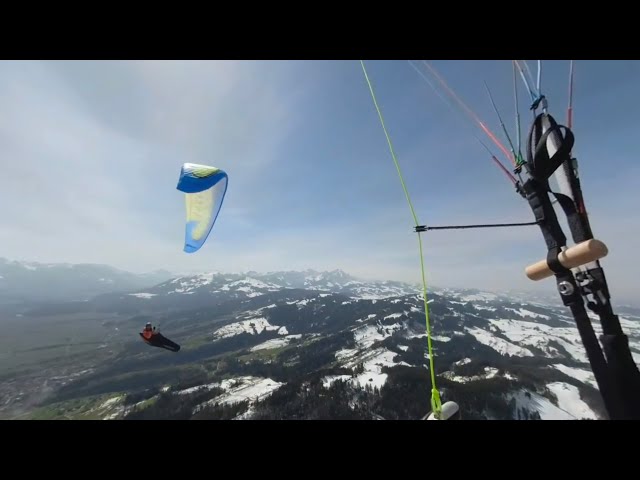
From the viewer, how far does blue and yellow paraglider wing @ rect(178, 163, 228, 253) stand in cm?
1586

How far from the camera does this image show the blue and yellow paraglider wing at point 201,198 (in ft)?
52.0

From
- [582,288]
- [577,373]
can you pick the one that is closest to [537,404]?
[577,373]

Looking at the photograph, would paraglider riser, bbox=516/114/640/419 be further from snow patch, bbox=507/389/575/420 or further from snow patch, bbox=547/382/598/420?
snow patch, bbox=547/382/598/420

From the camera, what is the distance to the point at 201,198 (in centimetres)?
1698

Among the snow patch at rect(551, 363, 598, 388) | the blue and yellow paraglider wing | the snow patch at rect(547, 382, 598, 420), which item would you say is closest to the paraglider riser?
the blue and yellow paraglider wing

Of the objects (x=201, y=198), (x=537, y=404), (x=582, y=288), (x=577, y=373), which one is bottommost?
(x=537, y=404)

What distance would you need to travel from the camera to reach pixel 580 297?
4.74 m

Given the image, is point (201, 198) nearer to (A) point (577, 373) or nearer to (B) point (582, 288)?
(B) point (582, 288)

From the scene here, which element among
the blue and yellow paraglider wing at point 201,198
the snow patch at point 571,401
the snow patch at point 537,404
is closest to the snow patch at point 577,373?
the snow patch at point 571,401

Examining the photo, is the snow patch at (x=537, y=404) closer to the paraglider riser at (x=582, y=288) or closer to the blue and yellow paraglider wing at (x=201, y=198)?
the blue and yellow paraglider wing at (x=201, y=198)

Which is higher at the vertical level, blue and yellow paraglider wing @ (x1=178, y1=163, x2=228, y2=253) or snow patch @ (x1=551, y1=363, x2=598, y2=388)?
blue and yellow paraglider wing @ (x1=178, y1=163, x2=228, y2=253)

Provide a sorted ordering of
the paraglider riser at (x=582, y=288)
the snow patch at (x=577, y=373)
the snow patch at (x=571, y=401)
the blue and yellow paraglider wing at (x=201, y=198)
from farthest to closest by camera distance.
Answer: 1. the snow patch at (x=577, y=373)
2. the snow patch at (x=571, y=401)
3. the blue and yellow paraglider wing at (x=201, y=198)
4. the paraglider riser at (x=582, y=288)
